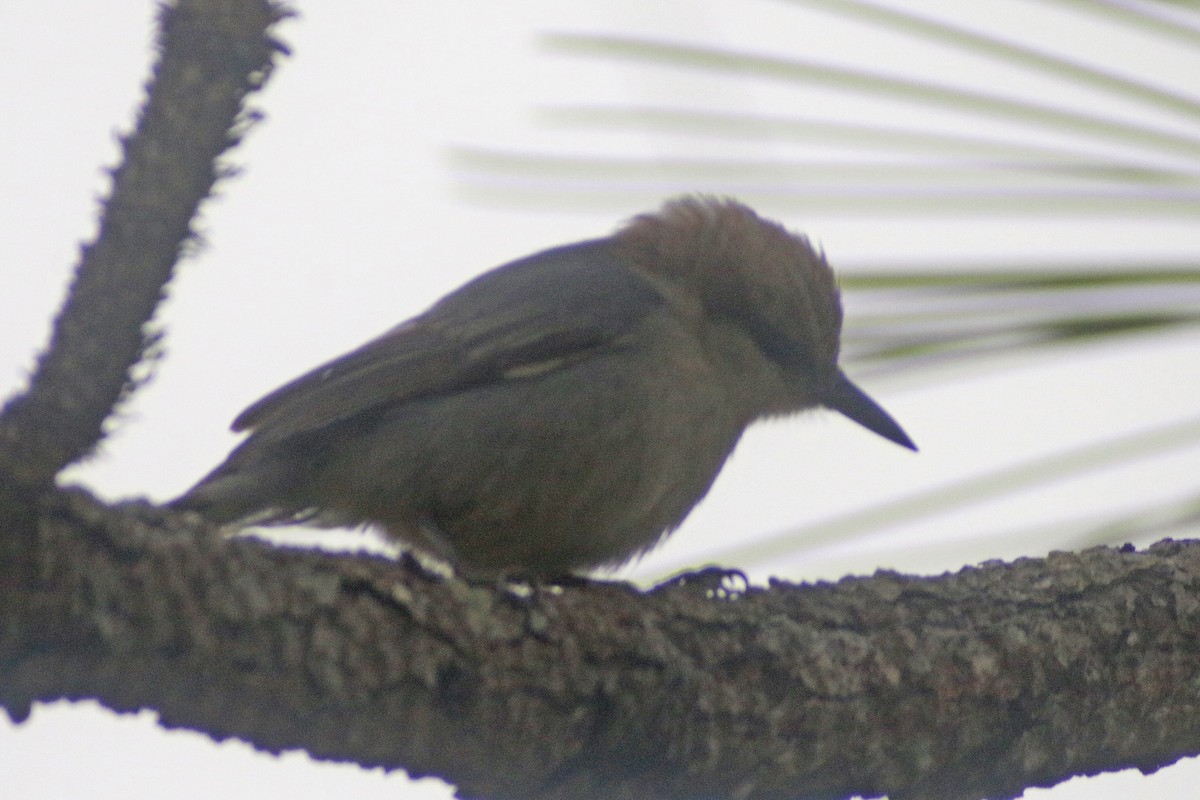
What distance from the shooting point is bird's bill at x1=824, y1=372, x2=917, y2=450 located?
402 centimetres

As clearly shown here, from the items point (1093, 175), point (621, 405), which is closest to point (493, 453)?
point (621, 405)

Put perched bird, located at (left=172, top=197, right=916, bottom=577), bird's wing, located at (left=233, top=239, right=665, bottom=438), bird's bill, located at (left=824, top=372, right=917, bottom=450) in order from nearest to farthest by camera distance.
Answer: perched bird, located at (left=172, top=197, right=916, bottom=577), bird's wing, located at (left=233, top=239, right=665, bottom=438), bird's bill, located at (left=824, top=372, right=917, bottom=450)

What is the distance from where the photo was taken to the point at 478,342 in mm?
3643

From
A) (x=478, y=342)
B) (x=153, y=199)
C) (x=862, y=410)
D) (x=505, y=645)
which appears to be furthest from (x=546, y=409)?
(x=153, y=199)

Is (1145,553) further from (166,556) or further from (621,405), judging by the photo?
(166,556)

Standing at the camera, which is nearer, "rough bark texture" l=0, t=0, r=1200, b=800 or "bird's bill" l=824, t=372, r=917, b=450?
"rough bark texture" l=0, t=0, r=1200, b=800

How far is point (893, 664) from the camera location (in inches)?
96.0

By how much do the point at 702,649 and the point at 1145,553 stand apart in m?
1.01

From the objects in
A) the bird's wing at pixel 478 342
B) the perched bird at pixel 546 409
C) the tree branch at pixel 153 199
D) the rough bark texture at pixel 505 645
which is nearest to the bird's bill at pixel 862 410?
the perched bird at pixel 546 409

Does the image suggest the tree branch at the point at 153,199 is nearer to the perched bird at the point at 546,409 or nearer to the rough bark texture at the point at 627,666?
the rough bark texture at the point at 627,666

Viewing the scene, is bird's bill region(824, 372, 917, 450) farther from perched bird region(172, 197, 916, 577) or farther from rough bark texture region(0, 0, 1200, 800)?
rough bark texture region(0, 0, 1200, 800)

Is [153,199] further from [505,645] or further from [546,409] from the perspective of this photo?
[546,409]

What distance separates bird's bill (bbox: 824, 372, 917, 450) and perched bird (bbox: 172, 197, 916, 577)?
5 centimetres

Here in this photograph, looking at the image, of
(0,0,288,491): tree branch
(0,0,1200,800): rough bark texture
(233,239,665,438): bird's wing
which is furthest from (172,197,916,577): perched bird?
(0,0,288,491): tree branch
